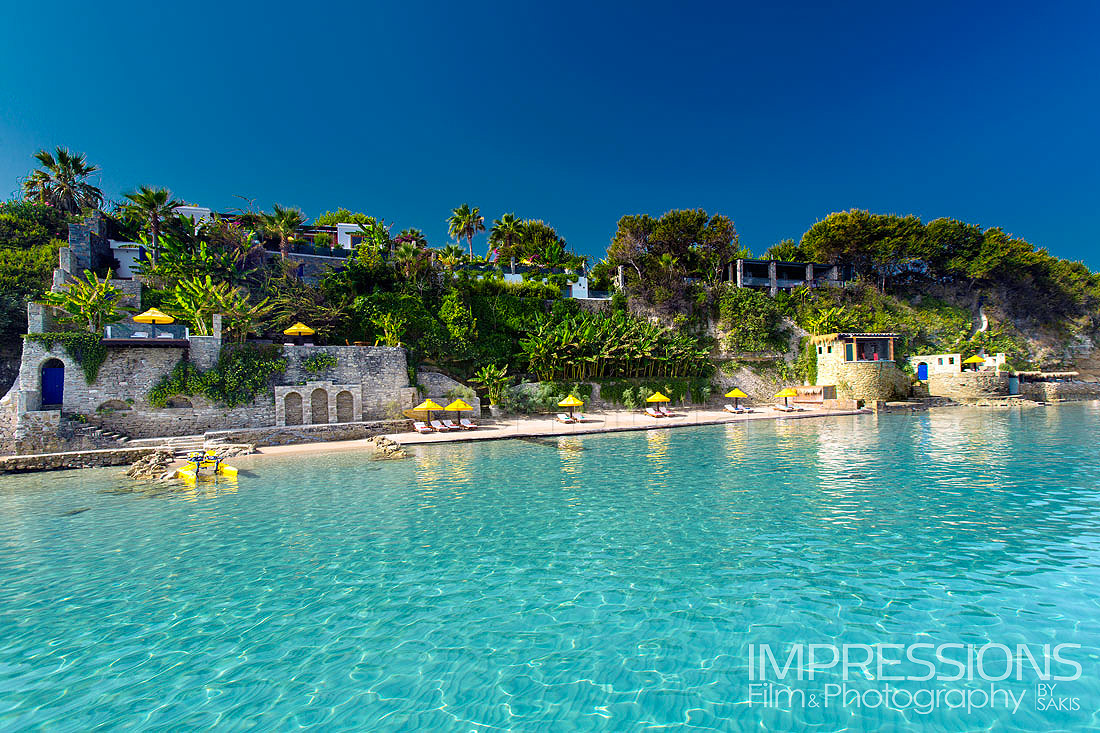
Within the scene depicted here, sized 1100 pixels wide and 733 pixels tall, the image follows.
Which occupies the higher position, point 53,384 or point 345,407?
point 53,384

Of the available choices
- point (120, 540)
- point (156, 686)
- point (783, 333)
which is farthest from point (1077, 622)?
point (783, 333)

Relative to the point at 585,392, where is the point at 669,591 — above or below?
below

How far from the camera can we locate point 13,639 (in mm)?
6113

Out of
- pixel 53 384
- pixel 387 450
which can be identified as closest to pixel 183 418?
pixel 53 384

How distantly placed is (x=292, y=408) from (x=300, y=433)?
2.88 m

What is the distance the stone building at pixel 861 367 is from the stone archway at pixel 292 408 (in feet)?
129

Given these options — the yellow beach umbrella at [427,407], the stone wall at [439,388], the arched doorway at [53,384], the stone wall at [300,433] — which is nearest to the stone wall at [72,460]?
the stone wall at [300,433]

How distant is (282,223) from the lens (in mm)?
34125

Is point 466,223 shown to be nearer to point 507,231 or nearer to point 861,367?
point 507,231

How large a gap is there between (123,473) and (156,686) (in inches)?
655

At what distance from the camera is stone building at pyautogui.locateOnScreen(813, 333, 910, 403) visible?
35.7 m

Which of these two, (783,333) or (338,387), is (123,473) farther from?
(783,333)

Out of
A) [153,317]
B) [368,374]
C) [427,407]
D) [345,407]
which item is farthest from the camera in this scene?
[368,374]

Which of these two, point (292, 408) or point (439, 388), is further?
point (439, 388)
